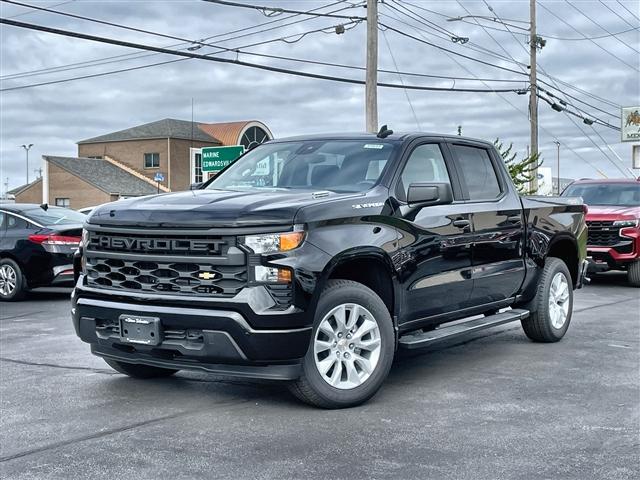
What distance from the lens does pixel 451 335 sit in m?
6.89

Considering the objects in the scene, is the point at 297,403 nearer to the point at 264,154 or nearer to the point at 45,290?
the point at 264,154

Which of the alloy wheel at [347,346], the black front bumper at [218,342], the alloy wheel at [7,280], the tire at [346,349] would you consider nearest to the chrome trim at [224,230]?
the black front bumper at [218,342]

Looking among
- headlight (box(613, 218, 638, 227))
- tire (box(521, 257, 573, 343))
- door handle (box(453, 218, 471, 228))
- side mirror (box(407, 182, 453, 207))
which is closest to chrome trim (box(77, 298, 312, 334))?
side mirror (box(407, 182, 453, 207))

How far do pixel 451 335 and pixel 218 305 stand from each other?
85.5 inches

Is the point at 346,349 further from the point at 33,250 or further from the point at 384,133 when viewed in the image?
the point at 33,250

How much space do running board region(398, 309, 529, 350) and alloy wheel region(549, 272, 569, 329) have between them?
724 millimetres

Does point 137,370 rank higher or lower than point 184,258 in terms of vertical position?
lower

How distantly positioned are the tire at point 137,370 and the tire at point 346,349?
63.0 inches

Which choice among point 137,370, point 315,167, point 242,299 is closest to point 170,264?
point 242,299

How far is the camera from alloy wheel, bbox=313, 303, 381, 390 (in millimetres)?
5867

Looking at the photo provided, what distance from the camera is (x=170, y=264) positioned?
577cm

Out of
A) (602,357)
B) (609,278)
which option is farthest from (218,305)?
(609,278)

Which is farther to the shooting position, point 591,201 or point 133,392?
point 591,201

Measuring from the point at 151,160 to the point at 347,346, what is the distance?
71225 mm
